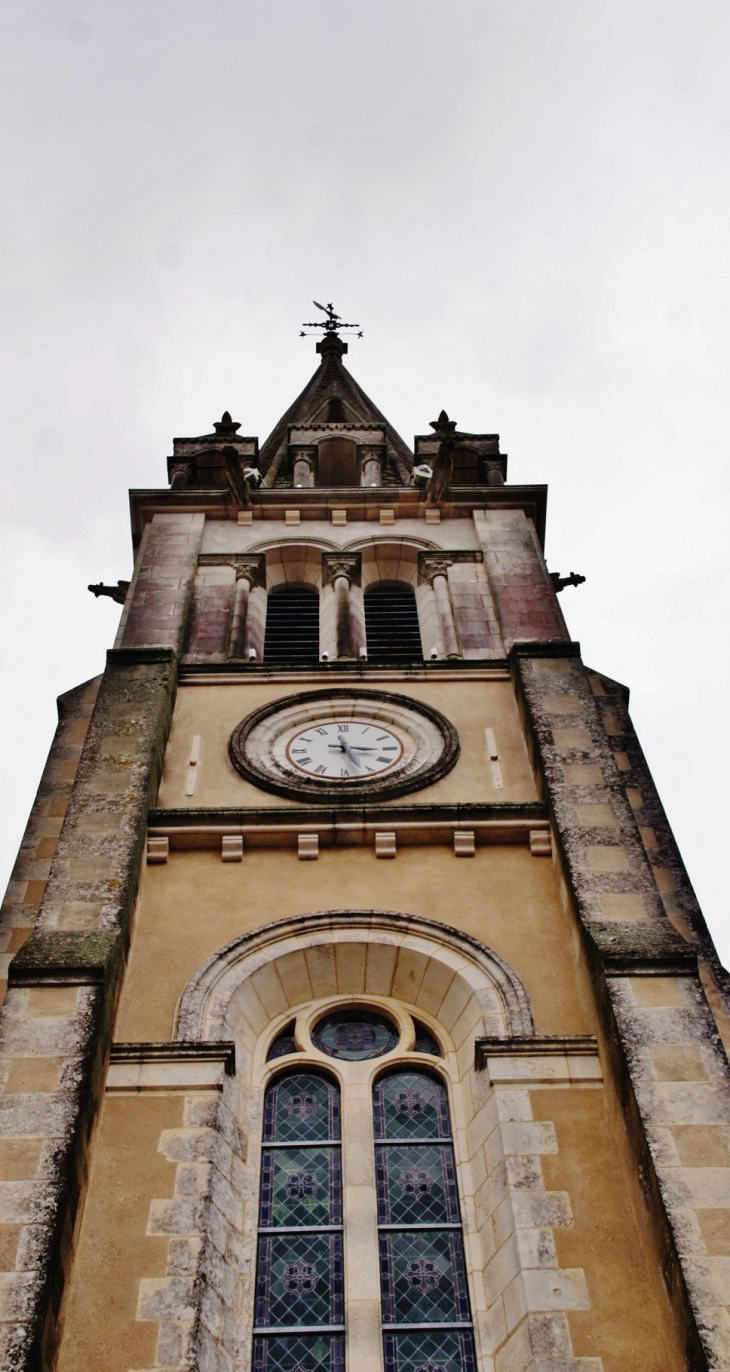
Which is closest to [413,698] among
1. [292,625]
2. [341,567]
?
[292,625]

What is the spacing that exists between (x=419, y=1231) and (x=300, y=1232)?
A: 2.32 feet

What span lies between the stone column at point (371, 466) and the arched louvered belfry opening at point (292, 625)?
4.09 m

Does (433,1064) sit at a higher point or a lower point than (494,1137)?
higher

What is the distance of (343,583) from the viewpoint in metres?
17.3

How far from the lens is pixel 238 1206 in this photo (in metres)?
8.57

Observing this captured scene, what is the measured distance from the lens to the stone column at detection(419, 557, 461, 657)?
612 inches

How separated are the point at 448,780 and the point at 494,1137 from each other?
4.21m

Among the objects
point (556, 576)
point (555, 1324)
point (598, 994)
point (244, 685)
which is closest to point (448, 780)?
point (244, 685)

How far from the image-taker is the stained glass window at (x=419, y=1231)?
7965 mm

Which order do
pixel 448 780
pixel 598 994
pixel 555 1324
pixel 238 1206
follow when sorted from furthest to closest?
pixel 448 780 < pixel 598 994 < pixel 238 1206 < pixel 555 1324

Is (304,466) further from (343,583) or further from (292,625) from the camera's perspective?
(292,625)

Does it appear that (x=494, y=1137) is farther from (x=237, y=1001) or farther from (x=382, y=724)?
(x=382, y=724)

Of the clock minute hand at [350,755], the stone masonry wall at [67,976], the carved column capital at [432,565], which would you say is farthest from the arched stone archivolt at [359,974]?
the carved column capital at [432,565]

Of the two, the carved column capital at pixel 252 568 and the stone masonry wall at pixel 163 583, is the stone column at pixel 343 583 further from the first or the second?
the stone masonry wall at pixel 163 583
